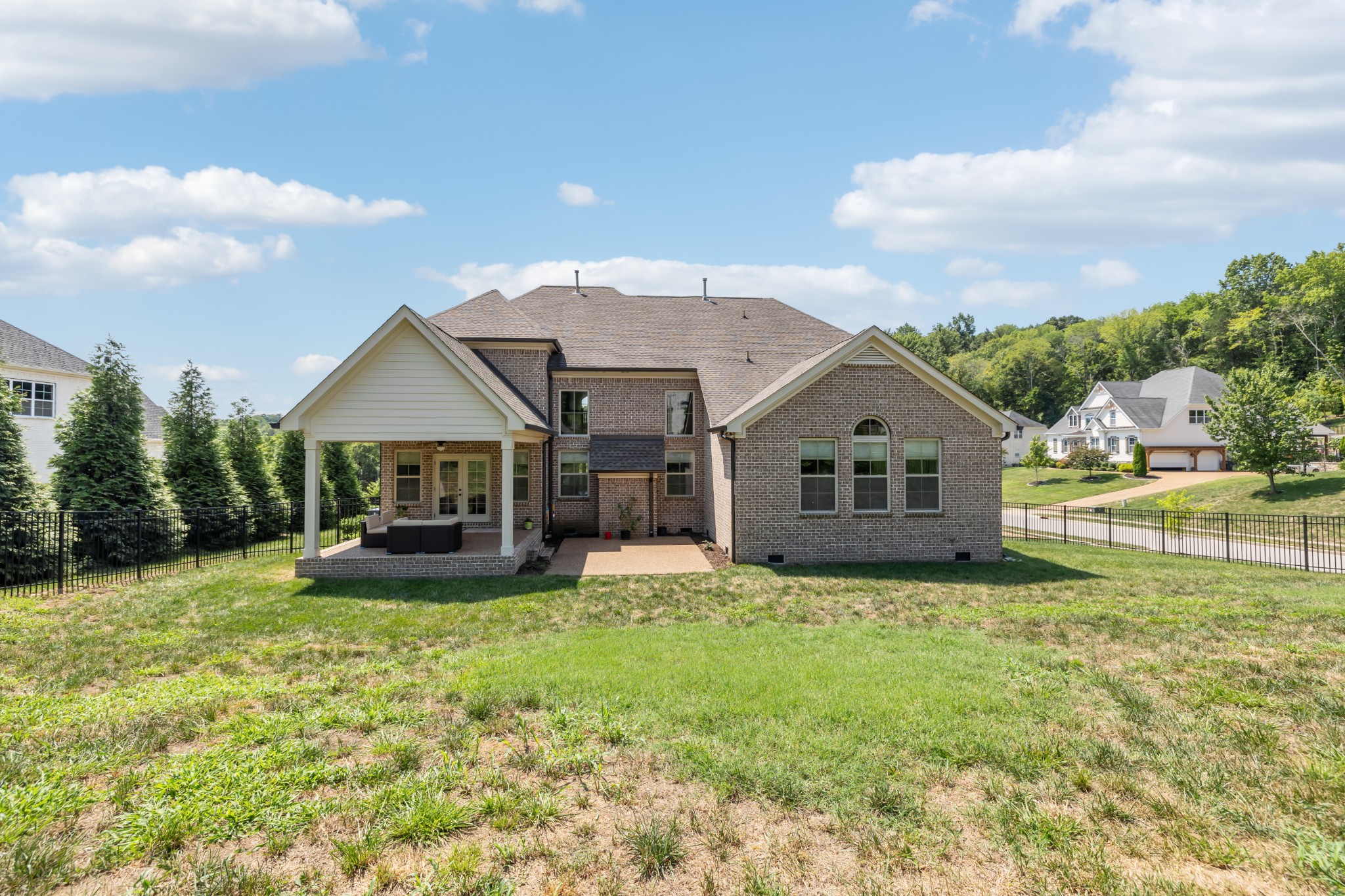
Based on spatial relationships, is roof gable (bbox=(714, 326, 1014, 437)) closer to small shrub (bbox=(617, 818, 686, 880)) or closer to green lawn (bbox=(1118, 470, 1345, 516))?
small shrub (bbox=(617, 818, 686, 880))

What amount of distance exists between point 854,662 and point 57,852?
683 centimetres

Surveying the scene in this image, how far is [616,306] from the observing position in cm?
2409

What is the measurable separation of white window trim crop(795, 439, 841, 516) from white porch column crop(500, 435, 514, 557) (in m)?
6.96

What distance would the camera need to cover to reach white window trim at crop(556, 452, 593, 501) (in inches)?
798

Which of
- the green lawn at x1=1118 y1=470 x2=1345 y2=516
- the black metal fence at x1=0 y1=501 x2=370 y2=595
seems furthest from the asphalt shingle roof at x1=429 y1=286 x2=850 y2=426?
the green lawn at x1=1118 y1=470 x2=1345 y2=516

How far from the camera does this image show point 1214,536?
2177 cm

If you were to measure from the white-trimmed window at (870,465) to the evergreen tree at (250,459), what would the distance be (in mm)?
20696

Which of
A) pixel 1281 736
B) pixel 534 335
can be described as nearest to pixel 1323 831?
pixel 1281 736

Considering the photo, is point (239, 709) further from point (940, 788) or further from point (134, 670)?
point (940, 788)

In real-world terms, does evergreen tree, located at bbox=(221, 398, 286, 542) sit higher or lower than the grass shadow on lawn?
higher

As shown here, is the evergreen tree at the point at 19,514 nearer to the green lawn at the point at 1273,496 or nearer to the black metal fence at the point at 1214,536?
the black metal fence at the point at 1214,536

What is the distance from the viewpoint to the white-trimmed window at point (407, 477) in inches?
752

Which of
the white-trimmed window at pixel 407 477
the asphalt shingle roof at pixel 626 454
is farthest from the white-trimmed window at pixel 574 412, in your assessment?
the white-trimmed window at pixel 407 477

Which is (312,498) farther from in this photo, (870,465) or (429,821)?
(870,465)
